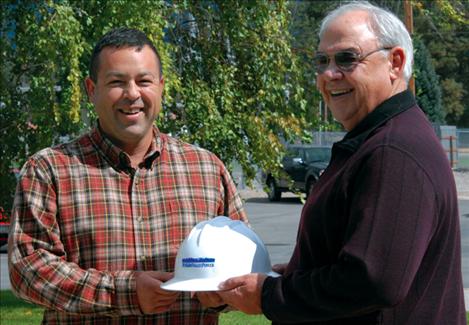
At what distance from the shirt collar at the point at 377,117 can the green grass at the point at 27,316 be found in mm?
5710

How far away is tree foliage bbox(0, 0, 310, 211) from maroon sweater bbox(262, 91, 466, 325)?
486 centimetres

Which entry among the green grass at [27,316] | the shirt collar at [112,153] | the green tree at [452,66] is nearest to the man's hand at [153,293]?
the shirt collar at [112,153]

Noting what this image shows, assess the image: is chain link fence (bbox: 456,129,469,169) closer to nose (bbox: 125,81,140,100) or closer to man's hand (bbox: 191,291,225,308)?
nose (bbox: 125,81,140,100)

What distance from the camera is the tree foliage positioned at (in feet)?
25.2

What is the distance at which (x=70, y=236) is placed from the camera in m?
3.23

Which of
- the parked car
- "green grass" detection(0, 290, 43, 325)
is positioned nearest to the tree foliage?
"green grass" detection(0, 290, 43, 325)

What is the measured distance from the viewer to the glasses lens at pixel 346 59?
8.87 feet

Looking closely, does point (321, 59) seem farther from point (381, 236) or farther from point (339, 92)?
point (381, 236)

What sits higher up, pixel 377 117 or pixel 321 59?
pixel 321 59

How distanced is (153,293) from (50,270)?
38cm

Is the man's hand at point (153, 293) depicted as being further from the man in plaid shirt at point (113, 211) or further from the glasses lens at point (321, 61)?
the glasses lens at point (321, 61)

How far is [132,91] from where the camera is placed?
3.30 meters

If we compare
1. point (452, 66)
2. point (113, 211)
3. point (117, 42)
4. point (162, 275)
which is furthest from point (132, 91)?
point (452, 66)

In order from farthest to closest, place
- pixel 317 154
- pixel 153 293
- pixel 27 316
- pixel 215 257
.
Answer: pixel 317 154
pixel 27 316
pixel 153 293
pixel 215 257
